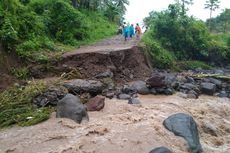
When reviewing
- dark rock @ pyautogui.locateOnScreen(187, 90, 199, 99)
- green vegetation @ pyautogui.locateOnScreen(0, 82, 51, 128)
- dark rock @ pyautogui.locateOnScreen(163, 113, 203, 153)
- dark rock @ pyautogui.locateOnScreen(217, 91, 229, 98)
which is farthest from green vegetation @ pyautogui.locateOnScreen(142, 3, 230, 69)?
dark rock @ pyautogui.locateOnScreen(163, 113, 203, 153)

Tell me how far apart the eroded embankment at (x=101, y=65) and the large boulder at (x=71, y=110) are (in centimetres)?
341

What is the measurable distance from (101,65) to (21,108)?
15.6 ft

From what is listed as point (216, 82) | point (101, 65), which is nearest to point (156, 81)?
point (101, 65)

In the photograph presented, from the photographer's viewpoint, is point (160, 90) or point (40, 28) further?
point (40, 28)

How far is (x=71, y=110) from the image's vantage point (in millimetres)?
9438

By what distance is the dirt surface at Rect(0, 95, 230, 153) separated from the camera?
25.8ft

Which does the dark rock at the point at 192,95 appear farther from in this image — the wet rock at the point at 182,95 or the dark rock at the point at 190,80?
the dark rock at the point at 190,80

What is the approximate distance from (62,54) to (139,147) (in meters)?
7.32

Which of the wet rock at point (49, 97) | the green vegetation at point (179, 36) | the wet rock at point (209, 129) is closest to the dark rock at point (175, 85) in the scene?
the wet rock at point (209, 129)

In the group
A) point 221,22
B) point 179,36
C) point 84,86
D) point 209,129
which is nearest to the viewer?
point 209,129

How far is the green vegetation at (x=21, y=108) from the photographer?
31.1 feet

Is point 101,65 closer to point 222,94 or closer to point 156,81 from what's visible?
point 156,81

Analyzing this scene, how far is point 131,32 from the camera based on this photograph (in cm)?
2048

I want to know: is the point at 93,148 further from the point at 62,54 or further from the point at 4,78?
the point at 62,54
